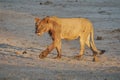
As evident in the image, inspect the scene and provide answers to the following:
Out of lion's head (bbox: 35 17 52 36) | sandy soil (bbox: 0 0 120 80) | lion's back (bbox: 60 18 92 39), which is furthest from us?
lion's back (bbox: 60 18 92 39)

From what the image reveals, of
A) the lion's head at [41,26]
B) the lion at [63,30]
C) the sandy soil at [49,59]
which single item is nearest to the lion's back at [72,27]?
the lion at [63,30]

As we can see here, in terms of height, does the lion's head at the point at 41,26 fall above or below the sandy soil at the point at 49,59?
above

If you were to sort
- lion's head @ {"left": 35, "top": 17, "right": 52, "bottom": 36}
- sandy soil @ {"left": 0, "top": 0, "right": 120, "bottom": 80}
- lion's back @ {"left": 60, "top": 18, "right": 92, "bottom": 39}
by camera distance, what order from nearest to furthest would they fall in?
sandy soil @ {"left": 0, "top": 0, "right": 120, "bottom": 80} → lion's head @ {"left": 35, "top": 17, "right": 52, "bottom": 36} → lion's back @ {"left": 60, "top": 18, "right": 92, "bottom": 39}

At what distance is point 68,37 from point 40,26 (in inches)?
40.9

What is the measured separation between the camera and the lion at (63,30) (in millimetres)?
15617

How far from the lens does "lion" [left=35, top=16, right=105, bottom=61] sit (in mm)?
15617

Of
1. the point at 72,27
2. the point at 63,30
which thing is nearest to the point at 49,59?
the point at 63,30

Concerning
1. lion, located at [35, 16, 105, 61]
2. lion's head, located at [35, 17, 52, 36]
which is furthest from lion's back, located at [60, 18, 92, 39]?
lion's head, located at [35, 17, 52, 36]

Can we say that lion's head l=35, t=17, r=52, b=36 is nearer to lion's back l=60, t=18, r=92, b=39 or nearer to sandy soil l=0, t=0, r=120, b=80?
lion's back l=60, t=18, r=92, b=39

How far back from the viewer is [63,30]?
52.5 feet

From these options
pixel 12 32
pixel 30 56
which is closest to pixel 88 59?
pixel 30 56

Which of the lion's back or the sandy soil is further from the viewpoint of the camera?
the lion's back

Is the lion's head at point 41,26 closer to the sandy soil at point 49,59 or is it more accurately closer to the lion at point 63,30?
the lion at point 63,30

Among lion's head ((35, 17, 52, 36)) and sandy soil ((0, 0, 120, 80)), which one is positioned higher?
lion's head ((35, 17, 52, 36))
